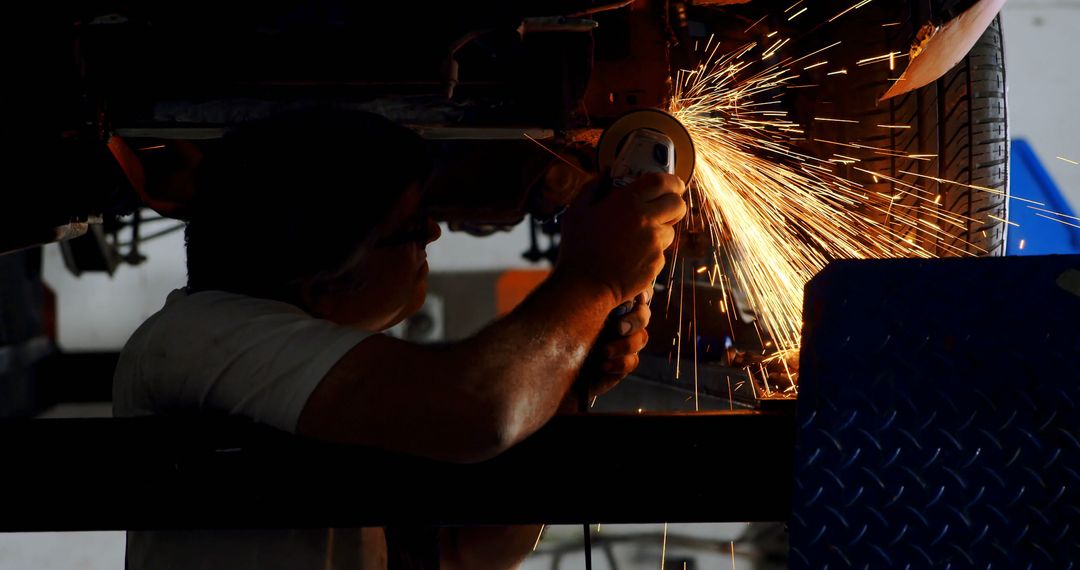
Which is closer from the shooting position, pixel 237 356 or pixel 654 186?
pixel 237 356

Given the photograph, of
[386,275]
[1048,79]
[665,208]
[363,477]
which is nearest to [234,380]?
[363,477]

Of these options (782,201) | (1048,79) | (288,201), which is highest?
(1048,79)

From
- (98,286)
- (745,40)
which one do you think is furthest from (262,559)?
(98,286)

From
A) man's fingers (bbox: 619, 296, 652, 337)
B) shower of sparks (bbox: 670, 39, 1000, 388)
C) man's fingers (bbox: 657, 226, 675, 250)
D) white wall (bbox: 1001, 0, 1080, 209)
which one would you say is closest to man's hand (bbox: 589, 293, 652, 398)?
man's fingers (bbox: 619, 296, 652, 337)

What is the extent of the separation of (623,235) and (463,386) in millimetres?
394

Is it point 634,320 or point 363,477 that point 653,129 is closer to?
point 634,320

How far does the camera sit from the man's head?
131 centimetres

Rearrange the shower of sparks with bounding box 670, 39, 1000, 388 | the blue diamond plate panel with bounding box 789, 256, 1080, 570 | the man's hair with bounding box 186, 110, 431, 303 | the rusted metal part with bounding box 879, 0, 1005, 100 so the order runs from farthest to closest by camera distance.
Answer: the shower of sparks with bounding box 670, 39, 1000, 388, the rusted metal part with bounding box 879, 0, 1005, 100, the man's hair with bounding box 186, 110, 431, 303, the blue diamond plate panel with bounding box 789, 256, 1080, 570

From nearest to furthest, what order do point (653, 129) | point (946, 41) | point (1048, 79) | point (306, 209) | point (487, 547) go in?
1. point (306, 209)
2. point (653, 129)
3. point (487, 547)
4. point (946, 41)
5. point (1048, 79)

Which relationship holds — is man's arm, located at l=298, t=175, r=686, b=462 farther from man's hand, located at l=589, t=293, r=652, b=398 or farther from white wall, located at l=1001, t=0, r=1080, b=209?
white wall, located at l=1001, t=0, r=1080, b=209

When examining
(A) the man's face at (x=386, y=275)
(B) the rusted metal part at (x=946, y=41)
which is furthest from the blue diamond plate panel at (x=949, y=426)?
(B) the rusted metal part at (x=946, y=41)

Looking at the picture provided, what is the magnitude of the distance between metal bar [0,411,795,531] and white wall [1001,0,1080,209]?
7012 mm

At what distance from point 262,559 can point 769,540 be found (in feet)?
14.8

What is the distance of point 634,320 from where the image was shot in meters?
1.50
